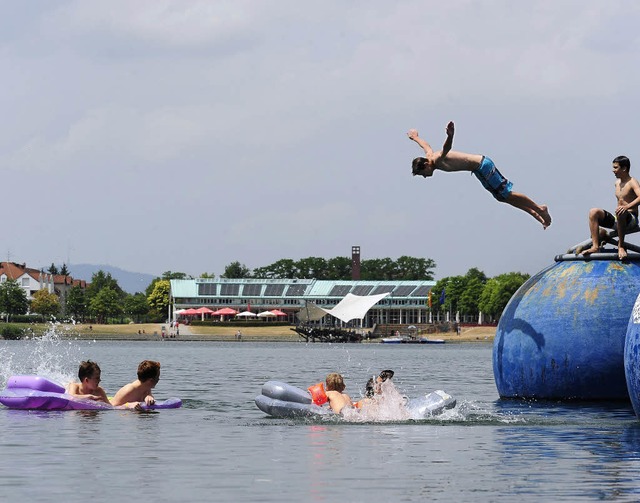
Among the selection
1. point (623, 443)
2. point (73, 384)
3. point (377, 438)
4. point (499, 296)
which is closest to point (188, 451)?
→ point (377, 438)

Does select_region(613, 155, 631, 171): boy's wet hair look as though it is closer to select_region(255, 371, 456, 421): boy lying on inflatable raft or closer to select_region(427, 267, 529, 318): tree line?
select_region(255, 371, 456, 421): boy lying on inflatable raft

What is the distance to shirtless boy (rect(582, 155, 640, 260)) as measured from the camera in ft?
84.0

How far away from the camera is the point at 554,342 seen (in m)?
25.9

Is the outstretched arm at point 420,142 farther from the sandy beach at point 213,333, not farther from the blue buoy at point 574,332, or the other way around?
the sandy beach at point 213,333

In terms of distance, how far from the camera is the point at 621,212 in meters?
25.6

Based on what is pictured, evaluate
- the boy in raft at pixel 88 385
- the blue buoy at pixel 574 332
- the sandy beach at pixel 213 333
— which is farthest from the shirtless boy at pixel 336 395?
the sandy beach at pixel 213 333

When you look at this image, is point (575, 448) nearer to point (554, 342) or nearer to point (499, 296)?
point (554, 342)

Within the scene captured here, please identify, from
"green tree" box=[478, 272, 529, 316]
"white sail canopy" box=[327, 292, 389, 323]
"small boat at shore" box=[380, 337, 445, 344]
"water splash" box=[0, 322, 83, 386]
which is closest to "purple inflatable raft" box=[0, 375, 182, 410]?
"water splash" box=[0, 322, 83, 386]

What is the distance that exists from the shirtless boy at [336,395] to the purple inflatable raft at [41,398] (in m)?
3.79

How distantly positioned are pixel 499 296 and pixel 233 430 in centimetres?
14430

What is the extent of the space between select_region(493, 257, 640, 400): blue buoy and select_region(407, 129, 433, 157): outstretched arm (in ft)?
13.7

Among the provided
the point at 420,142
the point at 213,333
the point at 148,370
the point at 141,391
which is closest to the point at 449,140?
the point at 420,142

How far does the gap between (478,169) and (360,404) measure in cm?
493

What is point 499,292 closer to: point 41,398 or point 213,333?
point 213,333
